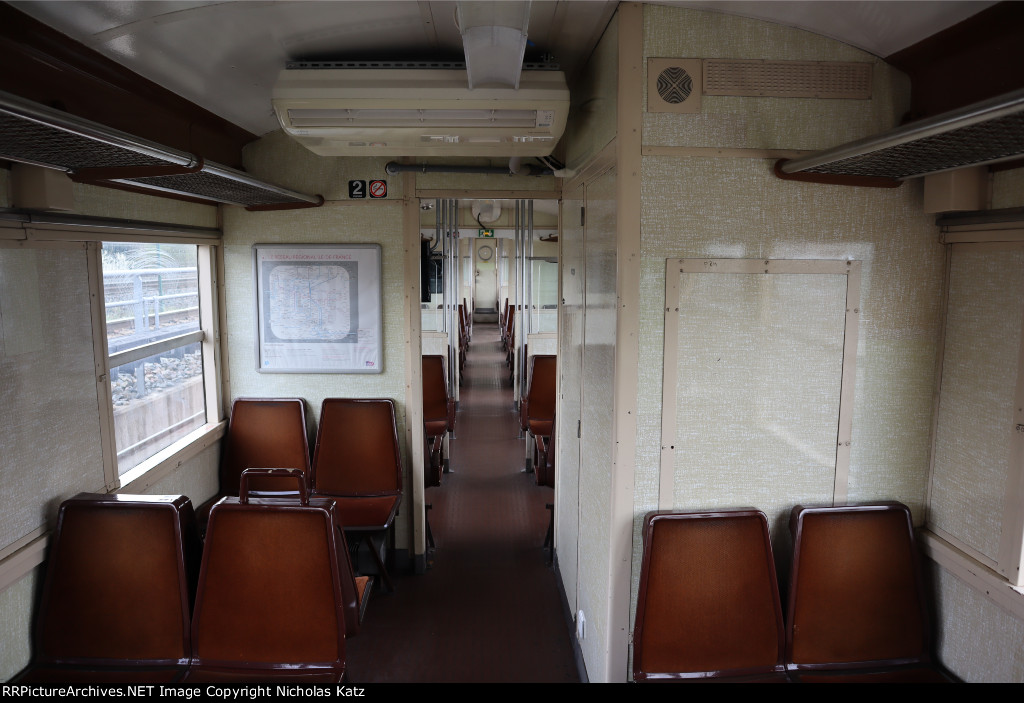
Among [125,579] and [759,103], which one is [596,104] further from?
[125,579]

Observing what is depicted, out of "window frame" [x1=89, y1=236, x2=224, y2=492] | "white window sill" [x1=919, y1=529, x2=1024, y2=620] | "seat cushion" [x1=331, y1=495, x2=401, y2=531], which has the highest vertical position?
"window frame" [x1=89, y1=236, x2=224, y2=492]

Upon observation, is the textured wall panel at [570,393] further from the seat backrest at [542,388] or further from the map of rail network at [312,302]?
the seat backrest at [542,388]

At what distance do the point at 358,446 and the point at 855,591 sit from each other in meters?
3.00

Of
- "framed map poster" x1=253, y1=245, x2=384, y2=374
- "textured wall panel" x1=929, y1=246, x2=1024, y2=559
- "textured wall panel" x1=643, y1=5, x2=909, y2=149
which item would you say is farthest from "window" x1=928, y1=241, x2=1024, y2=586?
"framed map poster" x1=253, y1=245, x2=384, y2=374

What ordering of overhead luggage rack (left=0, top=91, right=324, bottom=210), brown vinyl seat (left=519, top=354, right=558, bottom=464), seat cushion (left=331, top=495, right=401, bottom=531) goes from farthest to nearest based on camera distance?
brown vinyl seat (left=519, top=354, right=558, bottom=464)
seat cushion (left=331, top=495, right=401, bottom=531)
overhead luggage rack (left=0, top=91, right=324, bottom=210)

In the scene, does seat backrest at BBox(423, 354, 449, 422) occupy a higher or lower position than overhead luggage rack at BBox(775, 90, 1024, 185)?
lower

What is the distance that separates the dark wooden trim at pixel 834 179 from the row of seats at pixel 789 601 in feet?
4.11

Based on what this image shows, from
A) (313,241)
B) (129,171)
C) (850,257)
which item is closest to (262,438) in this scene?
(313,241)

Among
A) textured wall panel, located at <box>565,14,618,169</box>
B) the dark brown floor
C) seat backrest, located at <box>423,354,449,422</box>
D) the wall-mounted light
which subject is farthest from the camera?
seat backrest, located at <box>423,354,449,422</box>

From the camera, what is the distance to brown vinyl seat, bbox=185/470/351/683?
102 inches

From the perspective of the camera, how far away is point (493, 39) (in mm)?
2098

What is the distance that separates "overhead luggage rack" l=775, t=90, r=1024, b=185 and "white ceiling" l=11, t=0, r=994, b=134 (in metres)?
0.45

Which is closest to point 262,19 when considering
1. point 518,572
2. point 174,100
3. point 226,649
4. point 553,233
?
point 174,100

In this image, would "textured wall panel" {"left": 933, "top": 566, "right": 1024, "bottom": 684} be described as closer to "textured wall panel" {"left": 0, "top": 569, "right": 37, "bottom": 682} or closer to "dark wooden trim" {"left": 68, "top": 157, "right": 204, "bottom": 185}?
"dark wooden trim" {"left": 68, "top": 157, "right": 204, "bottom": 185}
